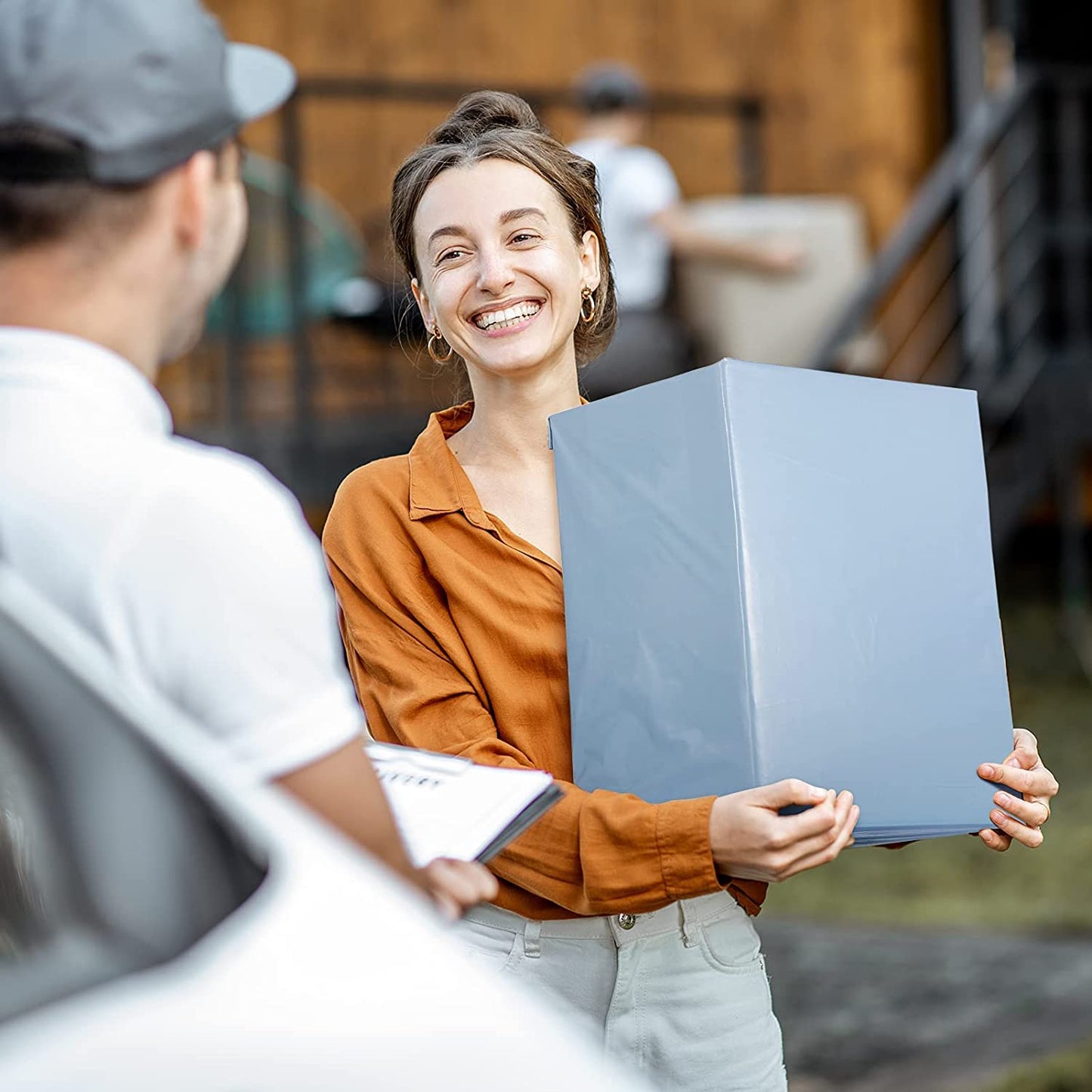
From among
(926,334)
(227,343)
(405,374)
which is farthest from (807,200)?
(227,343)

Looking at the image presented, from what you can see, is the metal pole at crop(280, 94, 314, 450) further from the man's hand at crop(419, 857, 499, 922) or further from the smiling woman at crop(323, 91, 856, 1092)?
the man's hand at crop(419, 857, 499, 922)

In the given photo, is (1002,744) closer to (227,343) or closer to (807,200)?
(227,343)

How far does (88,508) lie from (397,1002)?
41 cm

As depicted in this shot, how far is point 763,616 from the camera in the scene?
1.74 m

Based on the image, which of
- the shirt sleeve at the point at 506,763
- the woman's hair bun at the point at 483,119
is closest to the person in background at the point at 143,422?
the shirt sleeve at the point at 506,763

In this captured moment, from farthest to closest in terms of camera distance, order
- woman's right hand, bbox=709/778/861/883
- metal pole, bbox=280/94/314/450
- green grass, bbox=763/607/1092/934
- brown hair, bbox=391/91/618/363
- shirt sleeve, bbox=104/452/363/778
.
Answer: metal pole, bbox=280/94/314/450
green grass, bbox=763/607/1092/934
brown hair, bbox=391/91/618/363
woman's right hand, bbox=709/778/861/883
shirt sleeve, bbox=104/452/363/778

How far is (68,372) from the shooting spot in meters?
1.37

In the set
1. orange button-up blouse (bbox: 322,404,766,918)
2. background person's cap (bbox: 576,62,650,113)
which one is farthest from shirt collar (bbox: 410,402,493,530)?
background person's cap (bbox: 576,62,650,113)

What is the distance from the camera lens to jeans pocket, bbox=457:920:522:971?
188 centimetres

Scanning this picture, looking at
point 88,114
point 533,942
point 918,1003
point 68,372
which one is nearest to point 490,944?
point 533,942

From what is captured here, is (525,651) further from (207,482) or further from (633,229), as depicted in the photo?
(633,229)

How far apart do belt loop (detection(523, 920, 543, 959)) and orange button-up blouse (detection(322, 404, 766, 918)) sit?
0.02 meters

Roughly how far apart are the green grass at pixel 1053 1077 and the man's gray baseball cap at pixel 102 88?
3123 mm

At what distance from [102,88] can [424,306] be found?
2.32 ft
